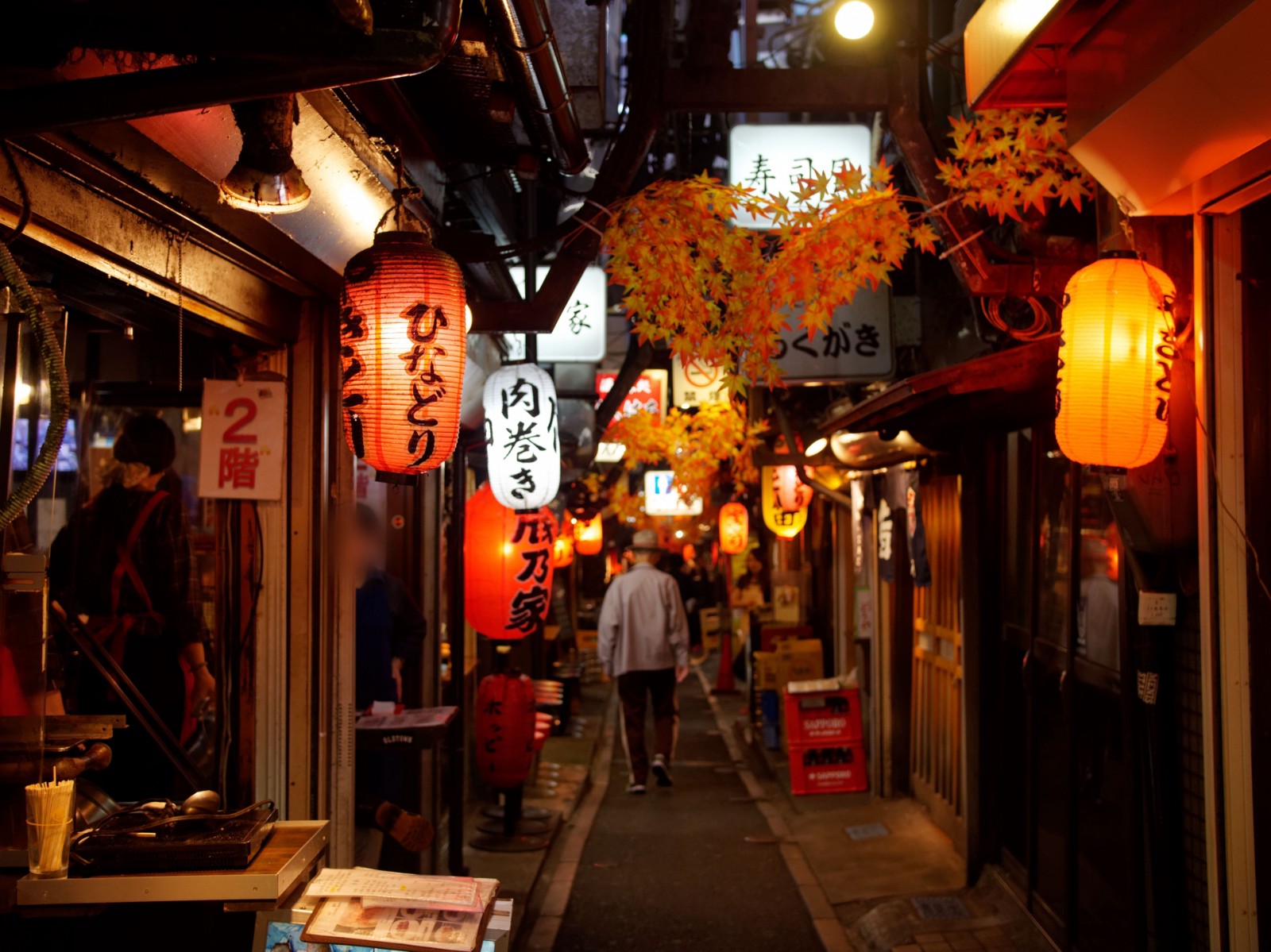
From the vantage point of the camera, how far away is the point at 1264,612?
14.5ft

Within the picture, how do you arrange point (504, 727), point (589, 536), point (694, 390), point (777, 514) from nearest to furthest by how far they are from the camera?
point (504, 727), point (777, 514), point (694, 390), point (589, 536)

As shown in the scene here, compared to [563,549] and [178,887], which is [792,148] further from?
[563,549]

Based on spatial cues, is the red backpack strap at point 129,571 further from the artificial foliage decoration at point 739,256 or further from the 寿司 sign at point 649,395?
the 寿司 sign at point 649,395

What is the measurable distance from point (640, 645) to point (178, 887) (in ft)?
35.4

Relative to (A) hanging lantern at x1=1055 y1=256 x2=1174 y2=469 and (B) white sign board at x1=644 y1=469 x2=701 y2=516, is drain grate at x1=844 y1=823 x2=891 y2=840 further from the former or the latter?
(B) white sign board at x1=644 y1=469 x2=701 y2=516

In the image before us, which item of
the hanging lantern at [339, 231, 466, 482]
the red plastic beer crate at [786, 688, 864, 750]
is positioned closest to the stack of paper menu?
the hanging lantern at [339, 231, 466, 482]

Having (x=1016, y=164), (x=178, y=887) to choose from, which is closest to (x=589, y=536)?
(x=1016, y=164)

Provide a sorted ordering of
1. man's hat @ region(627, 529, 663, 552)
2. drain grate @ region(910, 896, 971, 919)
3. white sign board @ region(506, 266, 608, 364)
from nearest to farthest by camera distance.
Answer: drain grate @ region(910, 896, 971, 919), white sign board @ region(506, 266, 608, 364), man's hat @ region(627, 529, 663, 552)

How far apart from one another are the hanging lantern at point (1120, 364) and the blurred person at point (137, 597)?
5.90 metres

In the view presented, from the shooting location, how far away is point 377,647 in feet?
28.2

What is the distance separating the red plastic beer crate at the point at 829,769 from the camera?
13391 millimetres

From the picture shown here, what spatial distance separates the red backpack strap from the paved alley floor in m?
4.43

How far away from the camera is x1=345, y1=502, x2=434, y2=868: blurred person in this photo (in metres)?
8.10

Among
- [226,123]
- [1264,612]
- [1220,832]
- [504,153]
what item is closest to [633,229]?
[504,153]
